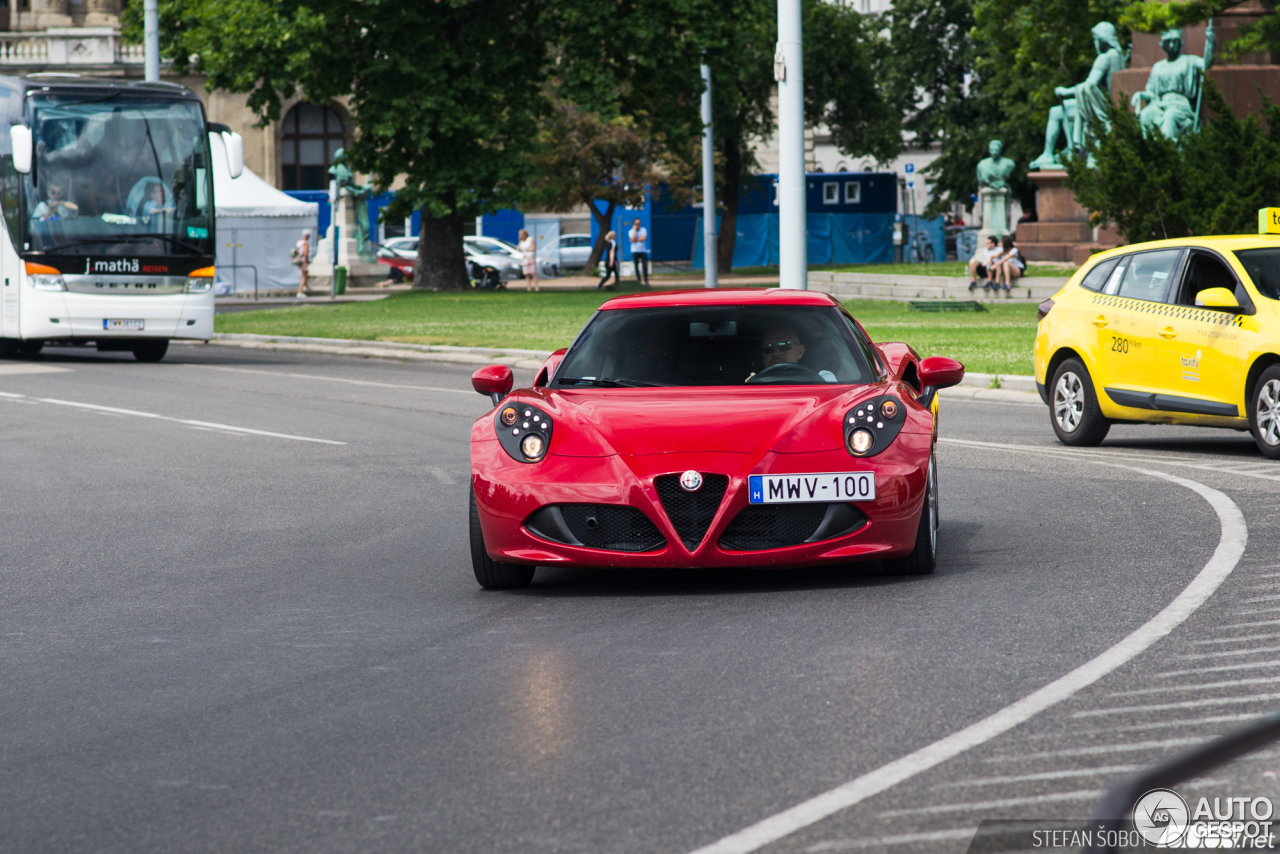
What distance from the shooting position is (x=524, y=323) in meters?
31.5

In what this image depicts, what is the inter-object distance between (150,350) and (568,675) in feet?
71.5

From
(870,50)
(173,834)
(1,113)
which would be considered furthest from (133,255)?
(870,50)

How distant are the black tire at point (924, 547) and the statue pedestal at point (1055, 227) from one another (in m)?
34.6

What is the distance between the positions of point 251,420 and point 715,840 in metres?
12.8

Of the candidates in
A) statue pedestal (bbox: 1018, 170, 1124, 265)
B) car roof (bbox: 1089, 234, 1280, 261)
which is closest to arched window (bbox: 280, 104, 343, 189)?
statue pedestal (bbox: 1018, 170, 1124, 265)

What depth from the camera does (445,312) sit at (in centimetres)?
3597

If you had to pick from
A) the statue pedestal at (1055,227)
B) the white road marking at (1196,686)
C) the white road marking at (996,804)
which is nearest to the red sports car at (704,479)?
the white road marking at (1196,686)

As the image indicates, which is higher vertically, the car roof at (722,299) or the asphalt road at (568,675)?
the car roof at (722,299)

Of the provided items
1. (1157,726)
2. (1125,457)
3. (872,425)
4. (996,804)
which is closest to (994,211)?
(1125,457)

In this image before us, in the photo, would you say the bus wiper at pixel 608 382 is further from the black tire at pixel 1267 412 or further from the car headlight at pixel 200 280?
the car headlight at pixel 200 280

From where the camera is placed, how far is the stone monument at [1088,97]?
40.0 metres

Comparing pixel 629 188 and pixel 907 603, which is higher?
pixel 629 188

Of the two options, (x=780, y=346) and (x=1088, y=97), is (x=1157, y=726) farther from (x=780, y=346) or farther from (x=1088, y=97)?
(x=1088, y=97)

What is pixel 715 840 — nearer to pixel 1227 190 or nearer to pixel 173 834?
pixel 173 834
